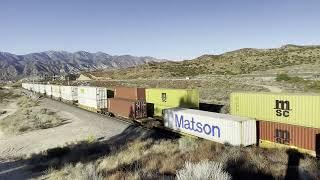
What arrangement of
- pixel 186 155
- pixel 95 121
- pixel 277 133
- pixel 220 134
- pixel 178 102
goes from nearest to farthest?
pixel 186 155 → pixel 277 133 → pixel 220 134 → pixel 178 102 → pixel 95 121

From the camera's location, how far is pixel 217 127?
25.2 m

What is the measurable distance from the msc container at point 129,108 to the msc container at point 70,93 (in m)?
21.4

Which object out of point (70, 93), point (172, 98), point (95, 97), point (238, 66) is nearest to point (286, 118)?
point (172, 98)

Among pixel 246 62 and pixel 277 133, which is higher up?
pixel 246 62

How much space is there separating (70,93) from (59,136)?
31378 millimetres

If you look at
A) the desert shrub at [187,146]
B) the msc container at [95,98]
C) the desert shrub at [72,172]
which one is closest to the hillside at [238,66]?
the msc container at [95,98]

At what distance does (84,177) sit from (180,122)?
551 inches

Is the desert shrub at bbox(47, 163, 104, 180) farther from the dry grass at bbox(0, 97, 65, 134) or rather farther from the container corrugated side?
the container corrugated side

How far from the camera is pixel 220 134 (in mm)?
24969

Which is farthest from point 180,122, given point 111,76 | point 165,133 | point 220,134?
point 111,76

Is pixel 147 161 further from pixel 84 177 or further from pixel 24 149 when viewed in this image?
pixel 24 149

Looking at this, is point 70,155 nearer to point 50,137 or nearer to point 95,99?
point 50,137

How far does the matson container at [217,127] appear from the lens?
23750 millimetres

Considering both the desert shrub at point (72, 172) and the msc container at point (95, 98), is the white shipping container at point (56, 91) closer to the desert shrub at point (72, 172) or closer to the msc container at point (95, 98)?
the msc container at point (95, 98)
